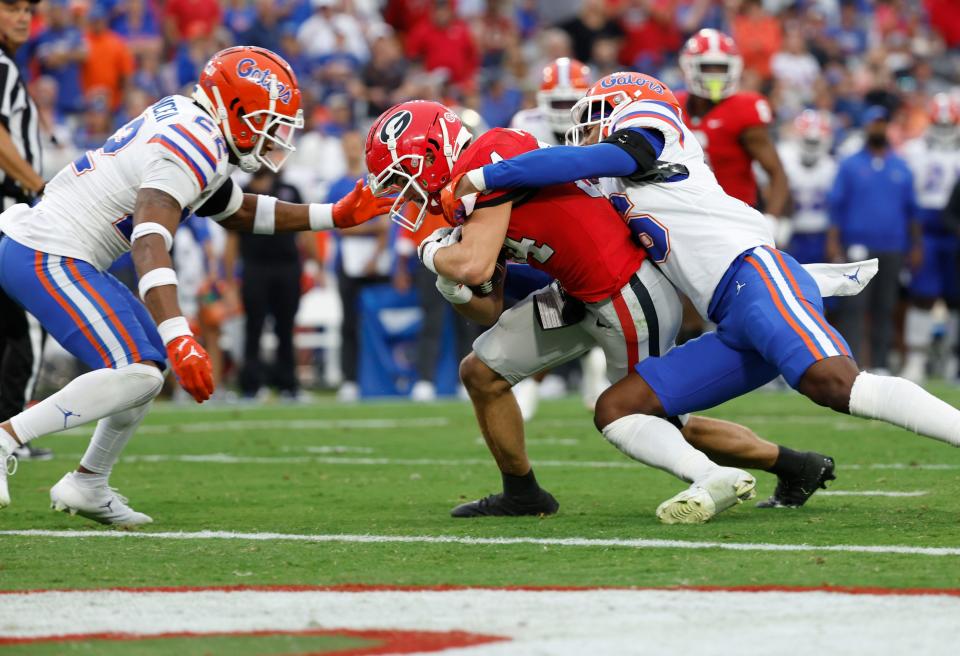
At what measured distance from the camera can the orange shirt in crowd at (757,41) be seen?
54.1 ft

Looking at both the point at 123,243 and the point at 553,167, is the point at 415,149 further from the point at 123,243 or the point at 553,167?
Result: the point at 123,243

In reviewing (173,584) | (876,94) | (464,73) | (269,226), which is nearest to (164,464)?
(269,226)

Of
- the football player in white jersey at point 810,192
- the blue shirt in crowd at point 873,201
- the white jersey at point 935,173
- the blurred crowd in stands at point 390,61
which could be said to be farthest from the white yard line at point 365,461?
the white jersey at point 935,173

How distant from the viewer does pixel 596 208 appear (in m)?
4.93

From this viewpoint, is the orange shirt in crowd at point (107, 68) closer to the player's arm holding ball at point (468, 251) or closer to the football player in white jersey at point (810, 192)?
the football player in white jersey at point (810, 192)

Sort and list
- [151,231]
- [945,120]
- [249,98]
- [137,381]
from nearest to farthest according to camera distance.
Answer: [151,231] → [137,381] → [249,98] → [945,120]

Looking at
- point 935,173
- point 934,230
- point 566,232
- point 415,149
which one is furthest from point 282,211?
point 934,230

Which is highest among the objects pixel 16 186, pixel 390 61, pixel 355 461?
pixel 390 61

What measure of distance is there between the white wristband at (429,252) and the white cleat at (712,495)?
103 cm

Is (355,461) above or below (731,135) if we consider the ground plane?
below

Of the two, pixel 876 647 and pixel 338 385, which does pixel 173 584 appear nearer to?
pixel 876 647

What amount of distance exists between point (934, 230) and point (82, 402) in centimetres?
1048

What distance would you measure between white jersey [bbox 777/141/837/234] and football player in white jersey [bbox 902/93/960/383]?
774 millimetres

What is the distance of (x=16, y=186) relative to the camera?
7.17 meters
